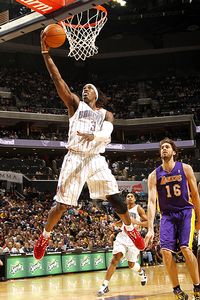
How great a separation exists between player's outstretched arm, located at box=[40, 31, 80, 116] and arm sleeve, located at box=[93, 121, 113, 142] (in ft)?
1.57

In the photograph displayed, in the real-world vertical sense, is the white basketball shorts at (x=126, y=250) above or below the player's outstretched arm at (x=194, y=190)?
below

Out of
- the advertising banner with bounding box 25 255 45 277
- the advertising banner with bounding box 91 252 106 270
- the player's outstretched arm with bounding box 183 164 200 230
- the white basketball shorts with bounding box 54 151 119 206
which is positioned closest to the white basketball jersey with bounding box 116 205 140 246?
the white basketball shorts with bounding box 54 151 119 206

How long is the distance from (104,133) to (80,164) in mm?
530

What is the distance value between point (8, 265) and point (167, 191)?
9486 mm

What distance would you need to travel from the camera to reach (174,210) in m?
6.09

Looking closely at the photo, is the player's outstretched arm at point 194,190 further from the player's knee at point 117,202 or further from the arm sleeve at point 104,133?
the arm sleeve at point 104,133

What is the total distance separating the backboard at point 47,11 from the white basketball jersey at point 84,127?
2151 millimetres

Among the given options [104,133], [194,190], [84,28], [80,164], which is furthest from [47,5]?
[194,190]

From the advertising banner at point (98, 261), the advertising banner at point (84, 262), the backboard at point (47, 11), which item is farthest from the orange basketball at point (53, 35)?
the advertising banner at point (98, 261)

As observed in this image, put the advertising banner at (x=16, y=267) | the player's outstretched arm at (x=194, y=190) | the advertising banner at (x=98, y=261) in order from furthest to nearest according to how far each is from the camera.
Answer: the advertising banner at (x=98, y=261) → the advertising banner at (x=16, y=267) → the player's outstretched arm at (x=194, y=190)

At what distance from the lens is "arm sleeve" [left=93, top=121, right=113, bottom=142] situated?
607 centimetres

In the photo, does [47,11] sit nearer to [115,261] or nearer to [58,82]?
[58,82]

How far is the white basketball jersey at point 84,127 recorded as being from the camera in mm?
6320

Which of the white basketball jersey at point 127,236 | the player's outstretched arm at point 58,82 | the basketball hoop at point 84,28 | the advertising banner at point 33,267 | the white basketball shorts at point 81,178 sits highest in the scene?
the basketball hoop at point 84,28
